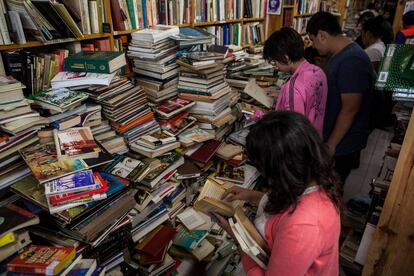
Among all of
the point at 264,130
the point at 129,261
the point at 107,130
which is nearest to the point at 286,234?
the point at 264,130

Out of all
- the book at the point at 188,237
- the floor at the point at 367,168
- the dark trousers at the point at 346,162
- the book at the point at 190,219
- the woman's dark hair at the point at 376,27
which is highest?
the woman's dark hair at the point at 376,27

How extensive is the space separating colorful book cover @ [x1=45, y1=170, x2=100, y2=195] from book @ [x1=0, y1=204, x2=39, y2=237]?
0.38 feet

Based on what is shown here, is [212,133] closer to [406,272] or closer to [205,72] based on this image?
[205,72]

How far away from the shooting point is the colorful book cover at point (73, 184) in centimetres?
113

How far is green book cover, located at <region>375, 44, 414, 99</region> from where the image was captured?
3.65ft

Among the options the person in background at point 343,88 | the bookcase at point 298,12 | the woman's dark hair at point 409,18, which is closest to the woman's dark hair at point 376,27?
the woman's dark hair at point 409,18

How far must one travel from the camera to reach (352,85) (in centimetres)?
168

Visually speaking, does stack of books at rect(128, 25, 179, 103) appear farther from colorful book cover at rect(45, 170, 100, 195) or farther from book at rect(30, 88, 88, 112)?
colorful book cover at rect(45, 170, 100, 195)

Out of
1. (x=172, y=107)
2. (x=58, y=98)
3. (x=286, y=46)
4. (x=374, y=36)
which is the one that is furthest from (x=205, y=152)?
(x=374, y=36)

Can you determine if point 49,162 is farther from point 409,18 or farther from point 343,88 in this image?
Answer: point 409,18

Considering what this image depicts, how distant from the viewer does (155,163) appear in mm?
1682

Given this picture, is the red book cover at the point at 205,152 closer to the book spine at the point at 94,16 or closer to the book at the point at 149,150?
the book at the point at 149,150

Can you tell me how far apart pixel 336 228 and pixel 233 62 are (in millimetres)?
1996

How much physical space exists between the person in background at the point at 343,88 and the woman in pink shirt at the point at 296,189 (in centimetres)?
98
